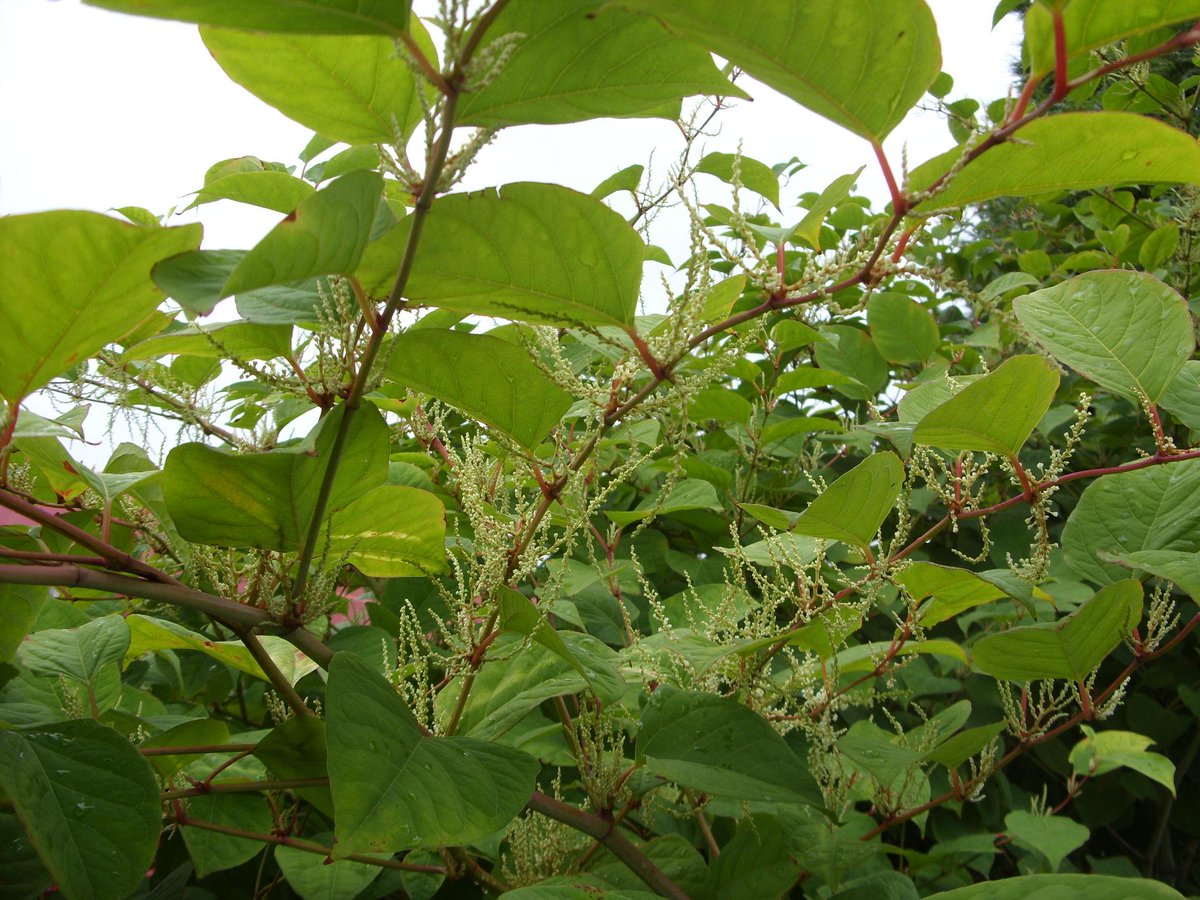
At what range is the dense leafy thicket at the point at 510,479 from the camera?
0.53 metres

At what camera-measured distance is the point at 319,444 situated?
623 millimetres

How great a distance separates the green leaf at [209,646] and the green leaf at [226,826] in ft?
0.46

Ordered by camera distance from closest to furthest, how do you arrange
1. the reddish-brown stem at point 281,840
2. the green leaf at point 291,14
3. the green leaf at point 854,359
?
the green leaf at point 291,14 < the reddish-brown stem at point 281,840 < the green leaf at point 854,359

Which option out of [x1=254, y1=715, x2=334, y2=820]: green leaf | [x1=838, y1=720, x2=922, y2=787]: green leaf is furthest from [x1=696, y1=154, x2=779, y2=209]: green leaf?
[x1=254, y1=715, x2=334, y2=820]: green leaf

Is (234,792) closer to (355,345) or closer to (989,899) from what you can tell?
(355,345)

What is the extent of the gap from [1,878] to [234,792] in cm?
25

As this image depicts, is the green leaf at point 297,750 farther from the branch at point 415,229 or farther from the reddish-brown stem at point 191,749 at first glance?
the branch at point 415,229

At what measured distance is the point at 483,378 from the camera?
0.71 metres

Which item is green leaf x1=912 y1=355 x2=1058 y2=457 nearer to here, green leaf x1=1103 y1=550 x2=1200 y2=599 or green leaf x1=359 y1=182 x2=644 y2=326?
green leaf x1=1103 y1=550 x2=1200 y2=599

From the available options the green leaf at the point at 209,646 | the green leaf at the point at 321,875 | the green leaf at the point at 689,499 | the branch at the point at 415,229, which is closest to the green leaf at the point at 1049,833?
the green leaf at the point at 689,499

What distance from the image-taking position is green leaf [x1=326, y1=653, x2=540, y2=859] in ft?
1.86

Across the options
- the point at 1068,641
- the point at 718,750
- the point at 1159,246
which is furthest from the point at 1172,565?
the point at 1159,246

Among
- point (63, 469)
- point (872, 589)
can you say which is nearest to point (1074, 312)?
point (872, 589)

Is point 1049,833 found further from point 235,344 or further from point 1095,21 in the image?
point 235,344
